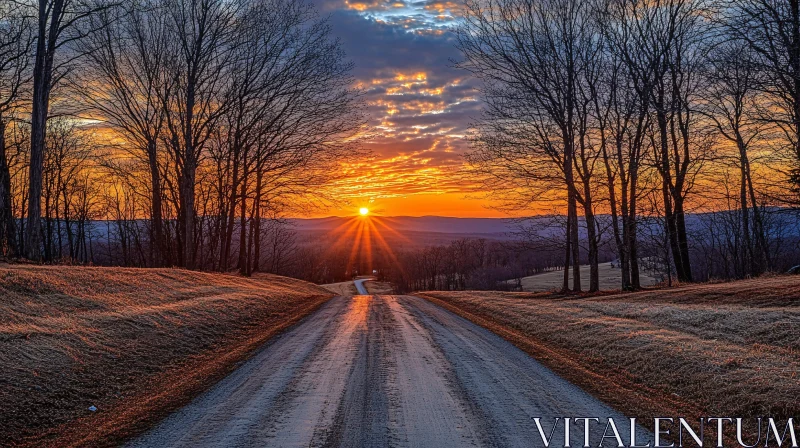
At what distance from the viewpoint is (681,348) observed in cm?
958

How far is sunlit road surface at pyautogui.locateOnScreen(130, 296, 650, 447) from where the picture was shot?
569 cm

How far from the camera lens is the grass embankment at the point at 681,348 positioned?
7.07m

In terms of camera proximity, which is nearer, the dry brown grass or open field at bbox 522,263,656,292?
the dry brown grass

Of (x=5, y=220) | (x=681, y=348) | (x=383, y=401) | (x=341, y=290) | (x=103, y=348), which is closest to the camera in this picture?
(x=383, y=401)

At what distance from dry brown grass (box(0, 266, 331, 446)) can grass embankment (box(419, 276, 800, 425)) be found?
6.23 m

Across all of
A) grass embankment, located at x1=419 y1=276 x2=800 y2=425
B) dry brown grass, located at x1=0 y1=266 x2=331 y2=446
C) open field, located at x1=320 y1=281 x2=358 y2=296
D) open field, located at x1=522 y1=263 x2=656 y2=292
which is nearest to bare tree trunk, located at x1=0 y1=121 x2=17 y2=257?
dry brown grass, located at x1=0 y1=266 x2=331 y2=446

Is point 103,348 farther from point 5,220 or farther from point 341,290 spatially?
point 341,290

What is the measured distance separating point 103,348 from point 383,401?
5660 mm

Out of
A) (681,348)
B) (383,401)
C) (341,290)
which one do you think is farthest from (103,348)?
(341,290)

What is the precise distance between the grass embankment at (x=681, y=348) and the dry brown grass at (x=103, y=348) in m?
6.23

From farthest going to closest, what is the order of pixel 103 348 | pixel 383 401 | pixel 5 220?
pixel 5 220, pixel 103 348, pixel 383 401

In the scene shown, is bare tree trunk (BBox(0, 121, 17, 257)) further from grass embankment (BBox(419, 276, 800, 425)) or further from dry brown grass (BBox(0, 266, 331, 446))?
grass embankment (BBox(419, 276, 800, 425))

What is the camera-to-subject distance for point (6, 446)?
5723 mm

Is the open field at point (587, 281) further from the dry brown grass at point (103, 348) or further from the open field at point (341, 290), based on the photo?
the dry brown grass at point (103, 348)
